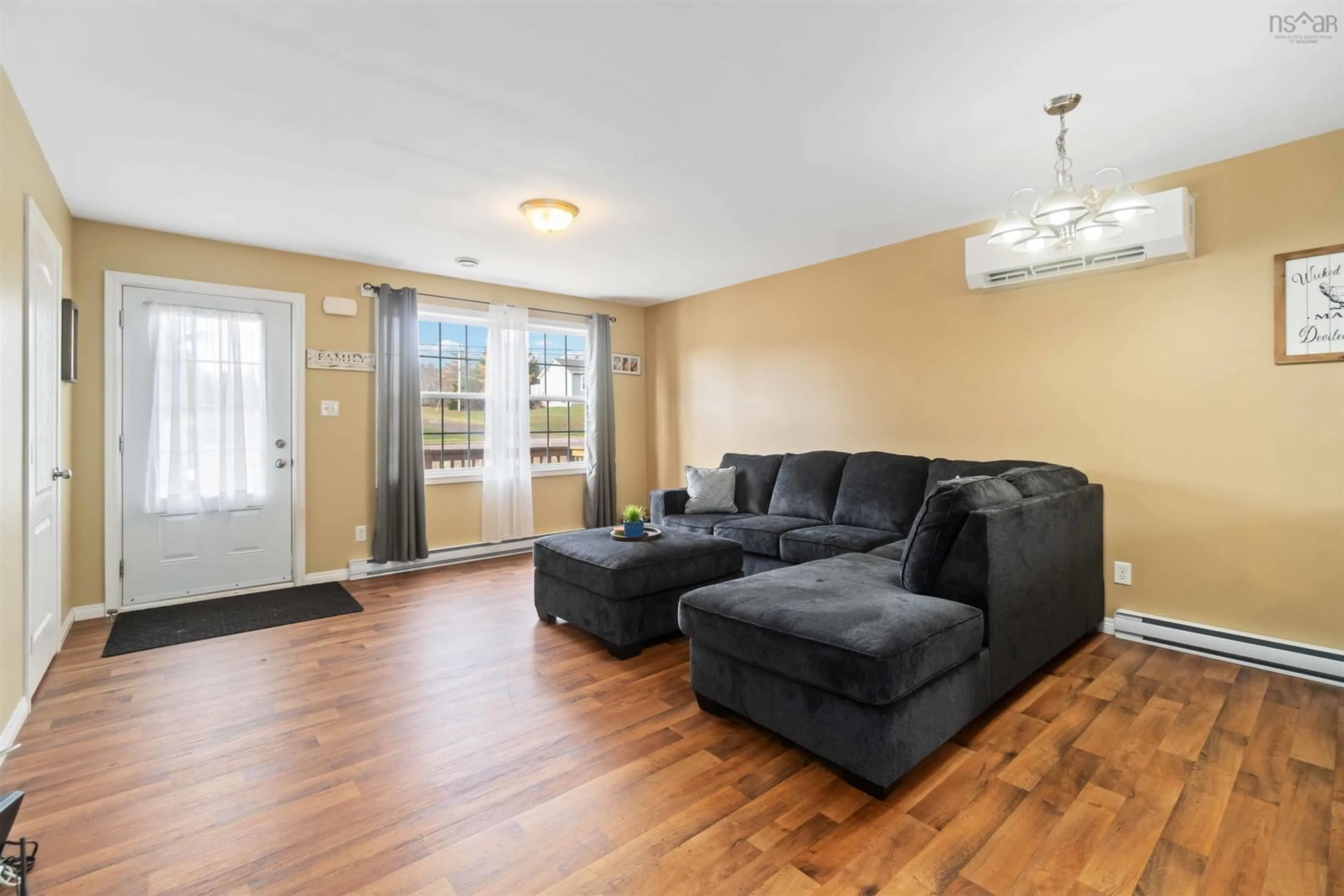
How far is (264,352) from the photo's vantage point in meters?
4.21

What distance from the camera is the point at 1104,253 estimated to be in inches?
123

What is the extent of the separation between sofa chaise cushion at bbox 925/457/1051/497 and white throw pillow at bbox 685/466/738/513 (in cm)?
148

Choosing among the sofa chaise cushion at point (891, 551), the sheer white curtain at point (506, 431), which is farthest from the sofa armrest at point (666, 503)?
the sofa chaise cushion at point (891, 551)

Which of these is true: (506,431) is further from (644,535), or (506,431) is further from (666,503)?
(644,535)

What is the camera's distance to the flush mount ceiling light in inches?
132

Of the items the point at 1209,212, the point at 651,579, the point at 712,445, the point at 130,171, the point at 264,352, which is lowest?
the point at 651,579

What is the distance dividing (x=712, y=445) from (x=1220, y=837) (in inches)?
173

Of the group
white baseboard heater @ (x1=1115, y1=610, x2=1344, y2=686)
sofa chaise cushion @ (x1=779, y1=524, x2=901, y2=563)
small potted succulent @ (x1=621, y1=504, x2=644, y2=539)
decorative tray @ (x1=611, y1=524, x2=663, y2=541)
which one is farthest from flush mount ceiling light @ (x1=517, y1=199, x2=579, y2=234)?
white baseboard heater @ (x1=1115, y1=610, x2=1344, y2=686)

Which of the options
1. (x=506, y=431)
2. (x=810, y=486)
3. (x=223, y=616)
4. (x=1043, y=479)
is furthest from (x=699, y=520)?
(x=223, y=616)

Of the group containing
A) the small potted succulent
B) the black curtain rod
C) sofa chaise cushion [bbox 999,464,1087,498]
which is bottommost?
the small potted succulent

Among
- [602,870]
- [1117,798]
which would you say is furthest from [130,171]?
[1117,798]

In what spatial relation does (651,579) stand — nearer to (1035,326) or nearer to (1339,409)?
(1035,326)

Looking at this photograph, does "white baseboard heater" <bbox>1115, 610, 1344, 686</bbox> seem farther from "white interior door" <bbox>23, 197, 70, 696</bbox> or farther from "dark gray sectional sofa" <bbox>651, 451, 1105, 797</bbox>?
"white interior door" <bbox>23, 197, 70, 696</bbox>

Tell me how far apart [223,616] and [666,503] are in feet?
9.77
